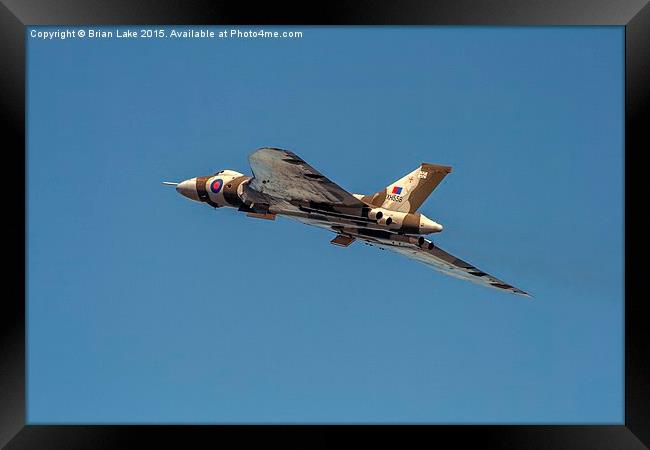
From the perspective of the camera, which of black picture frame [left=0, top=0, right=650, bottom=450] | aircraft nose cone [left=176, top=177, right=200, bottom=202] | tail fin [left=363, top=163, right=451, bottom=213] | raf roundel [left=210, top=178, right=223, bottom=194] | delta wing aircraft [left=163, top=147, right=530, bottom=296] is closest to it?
black picture frame [left=0, top=0, right=650, bottom=450]

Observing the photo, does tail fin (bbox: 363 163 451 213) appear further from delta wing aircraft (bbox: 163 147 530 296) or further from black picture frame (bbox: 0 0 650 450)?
black picture frame (bbox: 0 0 650 450)

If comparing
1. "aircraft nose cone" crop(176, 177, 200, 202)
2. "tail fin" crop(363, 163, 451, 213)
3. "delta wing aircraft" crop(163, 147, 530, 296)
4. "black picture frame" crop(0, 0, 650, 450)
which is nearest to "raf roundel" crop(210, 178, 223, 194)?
"delta wing aircraft" crop(163, 147, 530, 296)

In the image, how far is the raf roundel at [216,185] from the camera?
144 ft

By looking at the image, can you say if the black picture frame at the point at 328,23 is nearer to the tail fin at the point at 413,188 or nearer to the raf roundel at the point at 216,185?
the tail fin at the point at 413,188

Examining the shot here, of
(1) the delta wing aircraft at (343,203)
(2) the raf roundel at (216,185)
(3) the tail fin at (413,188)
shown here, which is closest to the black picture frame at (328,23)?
(1) the delta wing aircraft at (343,203)

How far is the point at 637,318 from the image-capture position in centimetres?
3288

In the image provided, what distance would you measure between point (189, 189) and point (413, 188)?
11259 mm

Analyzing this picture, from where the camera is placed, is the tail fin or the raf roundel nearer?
the tail fin

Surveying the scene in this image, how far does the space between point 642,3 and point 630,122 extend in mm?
3945

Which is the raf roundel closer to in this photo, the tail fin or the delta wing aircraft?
the delta wing aircraft

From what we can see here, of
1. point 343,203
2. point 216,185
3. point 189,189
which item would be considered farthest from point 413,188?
point 189,189

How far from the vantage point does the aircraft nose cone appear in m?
45.1

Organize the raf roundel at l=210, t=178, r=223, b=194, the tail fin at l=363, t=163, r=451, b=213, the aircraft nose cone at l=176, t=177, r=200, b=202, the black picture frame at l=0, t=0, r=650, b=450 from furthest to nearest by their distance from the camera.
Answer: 1. the aircraft nose cone at l=176, t=177, r=200, b=202
2. the raf roundel at l=210, t=178, r=223, b=194
3. the tail fin at l=363, t=163, r=451, b=213
4. the black picture frame at l=0, t=0, r=650, b=450

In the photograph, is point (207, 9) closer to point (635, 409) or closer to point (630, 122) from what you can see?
point (630, 122)
